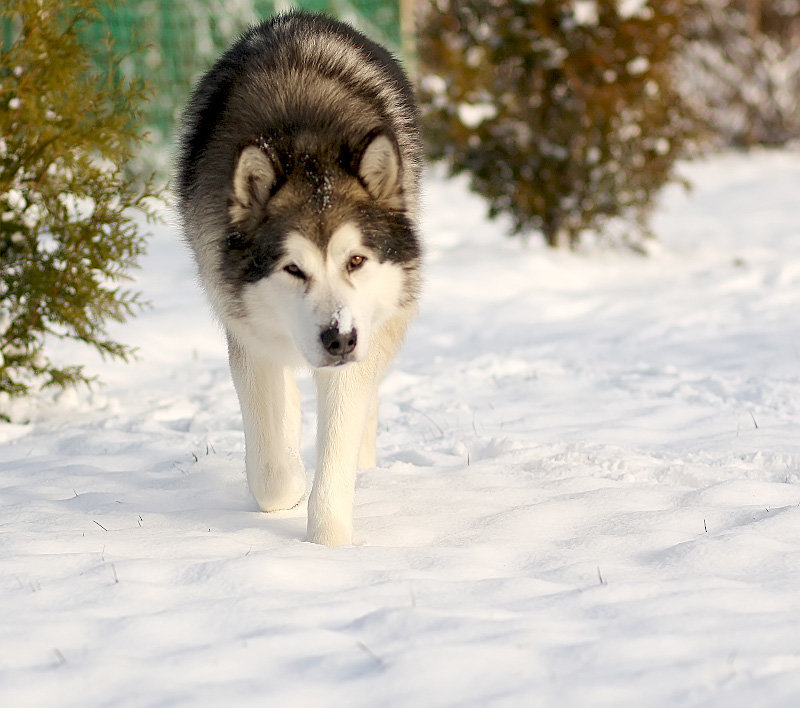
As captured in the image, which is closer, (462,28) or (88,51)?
(88,51)

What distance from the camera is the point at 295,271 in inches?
117

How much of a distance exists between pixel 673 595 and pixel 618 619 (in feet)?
0.66

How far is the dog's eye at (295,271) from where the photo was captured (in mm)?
2970

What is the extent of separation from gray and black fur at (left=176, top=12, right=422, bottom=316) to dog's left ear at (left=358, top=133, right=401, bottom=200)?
0.07 feet

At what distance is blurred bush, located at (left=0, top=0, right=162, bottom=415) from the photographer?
4438 mm

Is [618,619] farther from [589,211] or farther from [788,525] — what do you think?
[589,211]

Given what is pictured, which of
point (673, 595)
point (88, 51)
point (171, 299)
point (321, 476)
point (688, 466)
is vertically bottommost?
point (171, 299)

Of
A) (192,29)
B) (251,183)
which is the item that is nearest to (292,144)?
(251,183)

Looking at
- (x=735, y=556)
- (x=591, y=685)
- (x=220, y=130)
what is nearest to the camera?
(x=591, y=685)

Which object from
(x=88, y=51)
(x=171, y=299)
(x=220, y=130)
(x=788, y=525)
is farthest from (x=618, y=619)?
(x=171, y=299)

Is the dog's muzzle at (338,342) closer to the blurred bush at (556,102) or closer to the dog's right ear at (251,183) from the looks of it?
the dog's right ear at (251,183)

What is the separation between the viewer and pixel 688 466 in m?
3.74

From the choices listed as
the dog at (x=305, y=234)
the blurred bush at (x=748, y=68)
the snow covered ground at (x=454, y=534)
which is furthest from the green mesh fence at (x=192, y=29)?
the dog at (x=305, y=234)

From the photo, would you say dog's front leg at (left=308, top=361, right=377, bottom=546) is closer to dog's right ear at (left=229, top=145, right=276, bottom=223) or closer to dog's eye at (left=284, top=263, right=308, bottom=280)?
dog's eye at (left=284, top=263, right=308, bottom=280)
